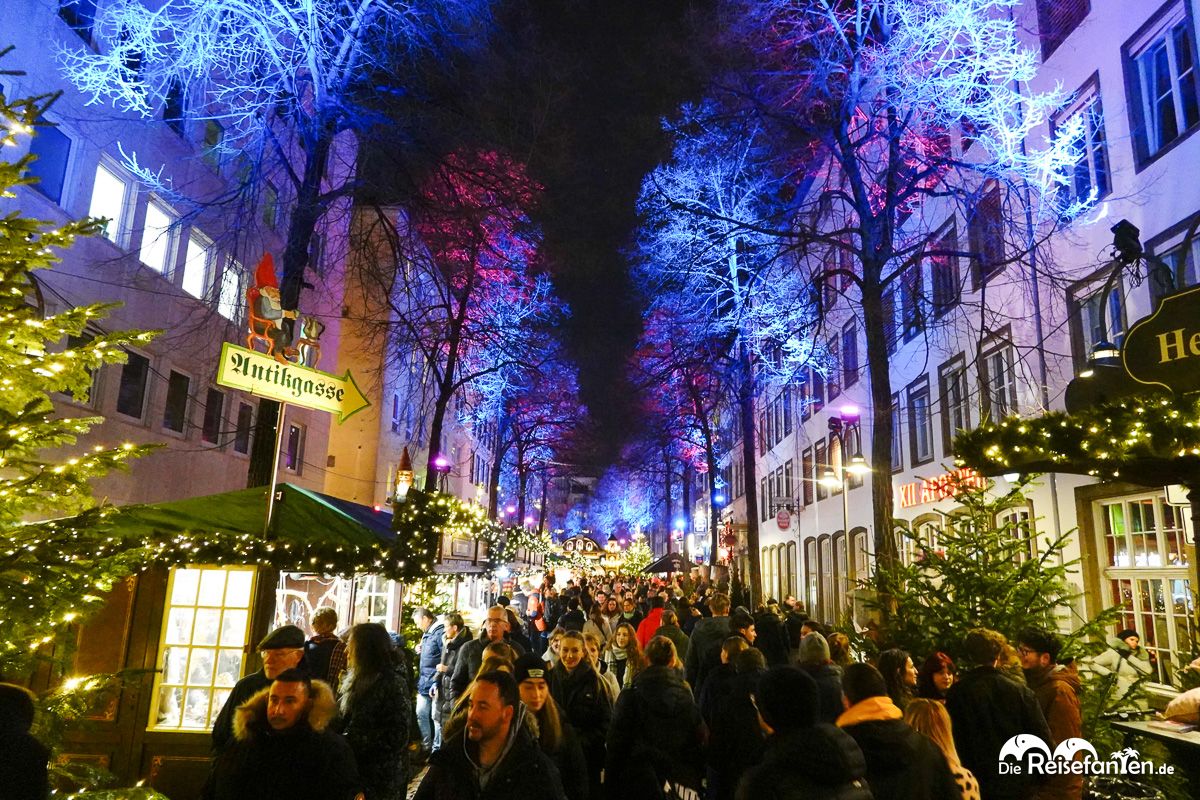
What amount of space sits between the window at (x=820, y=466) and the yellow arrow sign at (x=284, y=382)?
73.8 feet

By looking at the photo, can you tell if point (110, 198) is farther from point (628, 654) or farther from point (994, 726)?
point (994, 726)

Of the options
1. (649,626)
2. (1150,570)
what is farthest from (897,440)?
(649,626)

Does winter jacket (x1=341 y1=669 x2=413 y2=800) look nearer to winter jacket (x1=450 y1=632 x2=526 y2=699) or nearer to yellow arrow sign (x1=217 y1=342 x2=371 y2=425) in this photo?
winter jacket (x1=450 y1=632 x2=526 y2=699)

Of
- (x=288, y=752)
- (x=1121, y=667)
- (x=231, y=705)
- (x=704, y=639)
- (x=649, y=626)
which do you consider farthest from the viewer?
(x=649, y=626)

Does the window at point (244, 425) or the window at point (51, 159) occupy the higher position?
the window at point (51, 159)

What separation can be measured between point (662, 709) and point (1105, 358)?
20.5ft

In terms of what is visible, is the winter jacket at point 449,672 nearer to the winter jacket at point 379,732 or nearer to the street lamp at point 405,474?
the winter jacket at point 379,732

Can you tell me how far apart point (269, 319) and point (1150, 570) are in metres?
12.8

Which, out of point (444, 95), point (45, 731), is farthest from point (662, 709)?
point (444, 95)

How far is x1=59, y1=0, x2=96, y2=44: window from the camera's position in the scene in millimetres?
13484

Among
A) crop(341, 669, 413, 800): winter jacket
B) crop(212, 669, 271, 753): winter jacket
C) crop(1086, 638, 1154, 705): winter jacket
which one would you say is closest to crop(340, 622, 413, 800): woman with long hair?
crop(341, 669, 413, 800): winter jacket

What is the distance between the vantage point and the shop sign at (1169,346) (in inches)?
261

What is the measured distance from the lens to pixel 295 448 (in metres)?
24.0

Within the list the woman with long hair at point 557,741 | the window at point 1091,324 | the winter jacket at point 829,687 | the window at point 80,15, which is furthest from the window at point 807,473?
the woman with long hair at point 557,741
